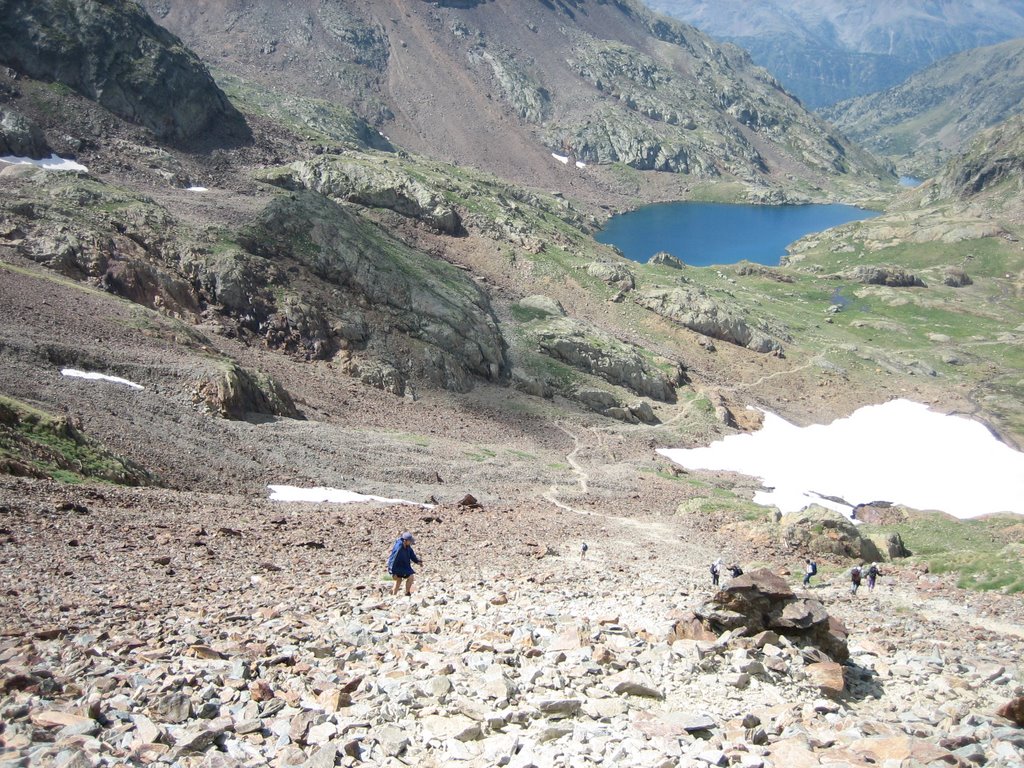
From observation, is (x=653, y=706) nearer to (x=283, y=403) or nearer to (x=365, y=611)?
(x=365, y=611)

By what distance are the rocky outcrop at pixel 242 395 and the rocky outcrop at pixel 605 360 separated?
3332 centimetres

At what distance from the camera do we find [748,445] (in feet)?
225

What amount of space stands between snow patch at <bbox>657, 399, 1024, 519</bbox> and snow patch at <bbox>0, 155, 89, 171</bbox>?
66.8 metres

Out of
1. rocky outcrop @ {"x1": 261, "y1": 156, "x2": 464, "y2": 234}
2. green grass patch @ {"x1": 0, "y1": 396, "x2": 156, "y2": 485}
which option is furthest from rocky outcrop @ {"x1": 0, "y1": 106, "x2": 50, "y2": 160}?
green grass patch @ {"x1": 0, "y1": 396, "x2": 156, "y2": 485}

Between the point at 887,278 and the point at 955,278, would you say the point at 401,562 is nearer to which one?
the point at 887,278

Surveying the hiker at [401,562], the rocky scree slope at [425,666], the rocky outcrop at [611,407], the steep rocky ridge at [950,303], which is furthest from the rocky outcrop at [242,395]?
the steep rocky ridge at [950,303]

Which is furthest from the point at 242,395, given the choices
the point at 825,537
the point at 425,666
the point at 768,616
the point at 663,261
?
the point at 663,261

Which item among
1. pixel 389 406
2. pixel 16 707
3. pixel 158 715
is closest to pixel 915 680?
pixel 158 715

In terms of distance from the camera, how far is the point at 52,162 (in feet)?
254

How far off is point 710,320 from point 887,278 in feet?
284

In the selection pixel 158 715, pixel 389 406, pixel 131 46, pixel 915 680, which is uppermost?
pixel 131 46

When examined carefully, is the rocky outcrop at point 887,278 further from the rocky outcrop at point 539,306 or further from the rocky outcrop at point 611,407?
the rocky outcrop at point 611,407

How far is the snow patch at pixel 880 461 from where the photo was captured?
58.2 meters

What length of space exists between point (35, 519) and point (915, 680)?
73.5 feet
